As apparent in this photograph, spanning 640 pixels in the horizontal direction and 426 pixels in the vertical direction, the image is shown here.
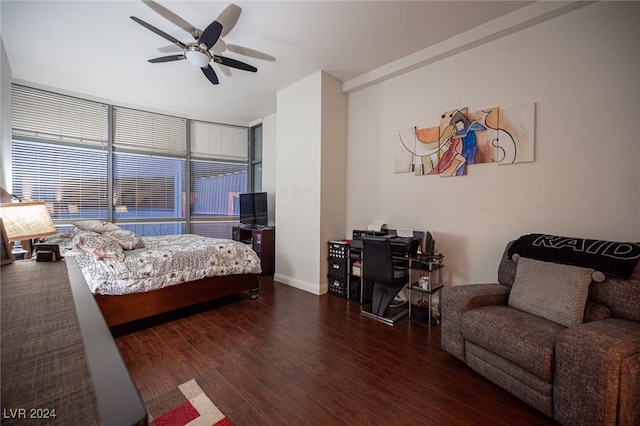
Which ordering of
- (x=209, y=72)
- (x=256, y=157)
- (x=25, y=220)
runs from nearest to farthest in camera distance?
(x=25, y=220) < (x=209, y=72) < (x=256, y=157)

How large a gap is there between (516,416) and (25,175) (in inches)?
241

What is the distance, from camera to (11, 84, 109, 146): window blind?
3775mm

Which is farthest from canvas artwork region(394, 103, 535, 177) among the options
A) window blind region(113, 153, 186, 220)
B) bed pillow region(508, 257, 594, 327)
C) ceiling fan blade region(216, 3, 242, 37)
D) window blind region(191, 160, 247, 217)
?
window blind region(113, 153, 186, 220)

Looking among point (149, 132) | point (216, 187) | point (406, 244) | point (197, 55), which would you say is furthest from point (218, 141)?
point (406, 244)

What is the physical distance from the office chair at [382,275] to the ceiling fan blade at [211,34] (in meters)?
2.39

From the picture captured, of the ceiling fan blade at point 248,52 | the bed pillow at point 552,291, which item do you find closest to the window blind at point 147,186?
the ceiling fan blade at point 248,52

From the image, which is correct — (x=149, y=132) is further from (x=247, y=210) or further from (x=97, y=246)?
(x=97, y=246)

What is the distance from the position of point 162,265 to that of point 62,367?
2410 millimetres

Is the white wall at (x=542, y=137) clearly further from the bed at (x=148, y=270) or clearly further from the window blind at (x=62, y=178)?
the window blind at (x=62, y=178)

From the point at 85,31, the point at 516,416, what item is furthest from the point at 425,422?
the point at 85,31

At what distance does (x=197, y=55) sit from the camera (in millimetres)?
2645

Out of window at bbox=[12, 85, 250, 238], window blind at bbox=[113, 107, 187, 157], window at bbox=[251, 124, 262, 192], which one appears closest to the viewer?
window at bbox=[12, 85, 250, 238]

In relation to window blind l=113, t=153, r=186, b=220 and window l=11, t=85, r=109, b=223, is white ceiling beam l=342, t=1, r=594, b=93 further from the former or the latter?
window l=11, t=85, r=109, b=223

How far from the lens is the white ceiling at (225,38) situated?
242cm
